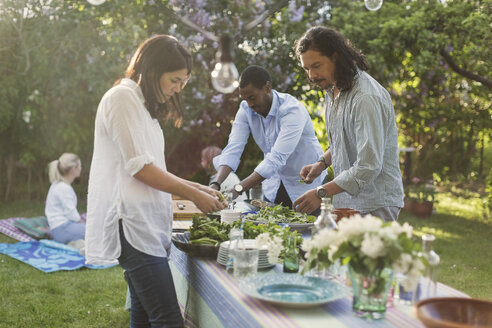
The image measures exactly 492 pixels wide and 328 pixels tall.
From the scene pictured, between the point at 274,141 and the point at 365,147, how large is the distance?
138 cm

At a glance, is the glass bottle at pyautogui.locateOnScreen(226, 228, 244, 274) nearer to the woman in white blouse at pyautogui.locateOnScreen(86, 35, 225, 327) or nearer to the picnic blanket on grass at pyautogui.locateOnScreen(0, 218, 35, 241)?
the woman in white blouse at pyautogui.locateOnScreen(86, 35, 225, 327)

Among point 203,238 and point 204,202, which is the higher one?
point 204,202

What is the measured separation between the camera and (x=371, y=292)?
1.45 m

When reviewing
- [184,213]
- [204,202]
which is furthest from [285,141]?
[204,202]

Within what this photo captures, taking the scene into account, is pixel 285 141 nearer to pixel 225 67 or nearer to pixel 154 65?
pixel 225 67

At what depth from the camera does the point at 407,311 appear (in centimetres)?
153

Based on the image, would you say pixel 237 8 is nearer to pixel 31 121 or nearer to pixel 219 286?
pixel 31 121

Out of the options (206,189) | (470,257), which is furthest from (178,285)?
(470,257)

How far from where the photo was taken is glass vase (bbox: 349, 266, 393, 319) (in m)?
1.42

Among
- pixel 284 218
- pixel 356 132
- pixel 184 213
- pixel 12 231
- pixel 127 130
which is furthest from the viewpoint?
pixel 12 231

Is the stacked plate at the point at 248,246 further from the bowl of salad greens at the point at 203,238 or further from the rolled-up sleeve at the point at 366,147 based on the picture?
the rolled-up sleeve at the point at 366,147

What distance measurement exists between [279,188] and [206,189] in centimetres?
132

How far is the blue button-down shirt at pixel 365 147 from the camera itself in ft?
7.48

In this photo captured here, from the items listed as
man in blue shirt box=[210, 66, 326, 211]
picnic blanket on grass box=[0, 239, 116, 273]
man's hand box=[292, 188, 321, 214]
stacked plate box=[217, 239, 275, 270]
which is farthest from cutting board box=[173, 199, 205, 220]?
picnic blanket on grass box=[0, 239, 116, 273]
